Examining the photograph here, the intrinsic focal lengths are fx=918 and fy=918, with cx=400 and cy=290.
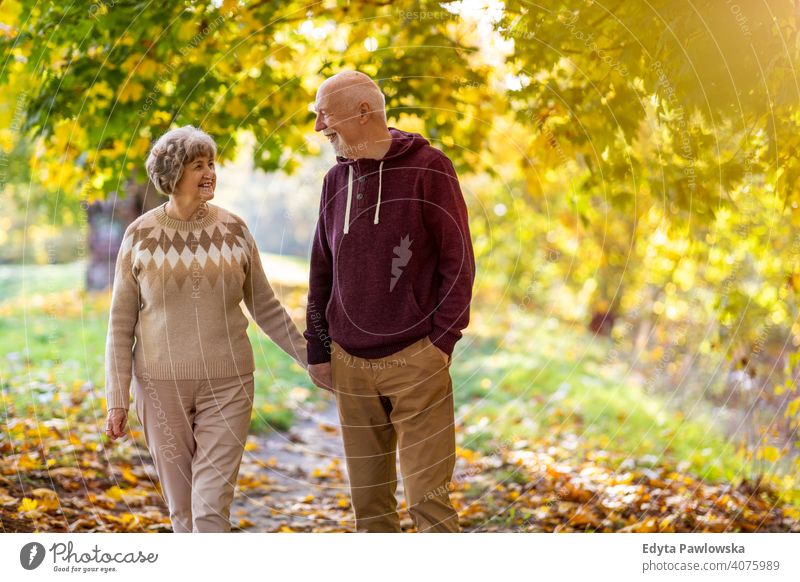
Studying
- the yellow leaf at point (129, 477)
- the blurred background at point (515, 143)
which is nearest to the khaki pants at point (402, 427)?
the blurred background at point (515, 143)

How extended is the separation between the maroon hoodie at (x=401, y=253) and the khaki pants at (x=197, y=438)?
48 centimetres

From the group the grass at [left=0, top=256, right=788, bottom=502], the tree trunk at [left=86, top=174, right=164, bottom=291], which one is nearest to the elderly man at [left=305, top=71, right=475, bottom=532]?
the grass at [left=0, top=256, right=788, bottom=502]

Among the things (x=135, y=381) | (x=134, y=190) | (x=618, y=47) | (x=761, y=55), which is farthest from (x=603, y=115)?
(x=134, y=190)

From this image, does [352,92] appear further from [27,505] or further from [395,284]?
[27,505]

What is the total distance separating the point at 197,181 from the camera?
330 centimetres

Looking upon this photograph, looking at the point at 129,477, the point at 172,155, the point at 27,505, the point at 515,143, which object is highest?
the point at 515,143

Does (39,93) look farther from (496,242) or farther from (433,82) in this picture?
(496,242)

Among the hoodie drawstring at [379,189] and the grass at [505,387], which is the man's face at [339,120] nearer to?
the hoodie drawstring at [379,189]

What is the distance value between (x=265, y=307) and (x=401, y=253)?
61 centimetres

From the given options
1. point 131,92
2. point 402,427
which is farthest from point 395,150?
point 131,92

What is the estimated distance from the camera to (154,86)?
4.88 metres

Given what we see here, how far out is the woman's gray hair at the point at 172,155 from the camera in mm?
3254

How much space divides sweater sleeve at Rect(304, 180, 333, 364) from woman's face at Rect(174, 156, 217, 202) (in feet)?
1.51
